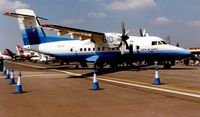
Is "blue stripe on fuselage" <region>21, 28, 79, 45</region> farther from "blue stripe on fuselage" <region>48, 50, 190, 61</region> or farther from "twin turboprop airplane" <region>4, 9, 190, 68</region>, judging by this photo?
"blue stripe on fuselage" <region>48, 50, 190, 61</region>

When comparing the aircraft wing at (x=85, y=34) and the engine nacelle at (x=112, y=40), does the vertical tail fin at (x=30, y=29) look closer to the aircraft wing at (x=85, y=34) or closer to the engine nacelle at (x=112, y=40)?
the aircraft wing at (x=85, y=34)

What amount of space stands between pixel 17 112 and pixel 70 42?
26968 mm

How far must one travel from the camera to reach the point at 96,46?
32.0m

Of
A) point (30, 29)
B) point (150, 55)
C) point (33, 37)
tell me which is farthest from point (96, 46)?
point (30, 29)

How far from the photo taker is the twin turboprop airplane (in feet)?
96.9

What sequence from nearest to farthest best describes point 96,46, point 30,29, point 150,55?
1. point 150,55
2. point 96,46
3. point 30,29

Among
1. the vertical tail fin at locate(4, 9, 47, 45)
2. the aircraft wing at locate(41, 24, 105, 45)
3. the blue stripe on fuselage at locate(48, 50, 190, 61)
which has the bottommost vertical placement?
the blue stripe on fuselage at locate(48, 50, 190, 61)

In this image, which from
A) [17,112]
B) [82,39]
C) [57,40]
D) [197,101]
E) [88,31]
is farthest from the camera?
[57,40]

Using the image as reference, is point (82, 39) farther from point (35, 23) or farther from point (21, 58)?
point (21, 58)

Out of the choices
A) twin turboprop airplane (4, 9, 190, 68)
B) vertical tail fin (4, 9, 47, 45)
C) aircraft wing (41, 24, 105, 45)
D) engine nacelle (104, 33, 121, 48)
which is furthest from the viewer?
Result: vertical tail fin (4, 9, 47, 45)

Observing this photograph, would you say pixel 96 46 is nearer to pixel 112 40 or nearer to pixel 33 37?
pixel 112 40

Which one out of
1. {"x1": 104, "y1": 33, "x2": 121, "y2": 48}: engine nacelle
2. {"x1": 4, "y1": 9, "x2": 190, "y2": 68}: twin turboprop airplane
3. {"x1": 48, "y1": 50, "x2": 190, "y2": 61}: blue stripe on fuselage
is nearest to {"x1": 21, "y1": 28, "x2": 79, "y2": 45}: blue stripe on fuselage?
{"x1": 4, "y1": 9, "x2": 190, "y2": 68}: twin turboprop airplane

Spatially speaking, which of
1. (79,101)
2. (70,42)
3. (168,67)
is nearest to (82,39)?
(70,42)

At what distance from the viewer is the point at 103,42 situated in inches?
1228
